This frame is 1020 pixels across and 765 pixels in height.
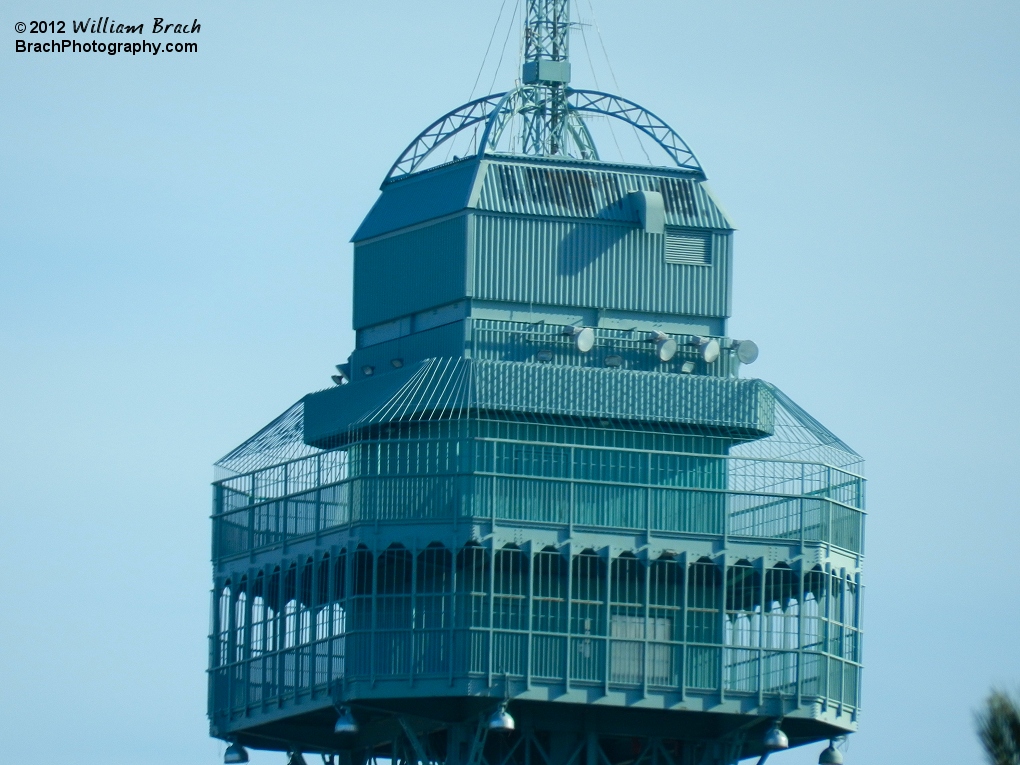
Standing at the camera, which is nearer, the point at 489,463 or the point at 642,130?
the point at 489,463

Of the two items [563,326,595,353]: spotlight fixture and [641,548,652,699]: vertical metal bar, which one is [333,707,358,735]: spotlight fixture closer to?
[641,548,652,699]: vertical metal bar

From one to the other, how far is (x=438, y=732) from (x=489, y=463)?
861cm

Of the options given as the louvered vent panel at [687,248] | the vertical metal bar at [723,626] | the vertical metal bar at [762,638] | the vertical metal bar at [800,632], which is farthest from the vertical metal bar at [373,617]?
the louvered vent panel at [687,248]

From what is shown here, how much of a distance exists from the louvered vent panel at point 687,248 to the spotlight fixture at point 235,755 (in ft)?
65.6

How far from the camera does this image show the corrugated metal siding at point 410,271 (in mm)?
101375

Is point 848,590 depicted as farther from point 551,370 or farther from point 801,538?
point 551,370

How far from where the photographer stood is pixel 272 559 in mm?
101812

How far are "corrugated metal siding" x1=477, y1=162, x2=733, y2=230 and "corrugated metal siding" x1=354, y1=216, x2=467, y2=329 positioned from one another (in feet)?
5.56

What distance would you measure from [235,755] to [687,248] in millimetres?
20896

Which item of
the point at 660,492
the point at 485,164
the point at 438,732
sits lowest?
the point at 438,732

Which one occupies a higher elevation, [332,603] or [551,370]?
[551,370]

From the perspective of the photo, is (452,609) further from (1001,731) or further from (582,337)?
(1001,731)

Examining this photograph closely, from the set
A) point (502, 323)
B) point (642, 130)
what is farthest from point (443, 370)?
point (642, 130)

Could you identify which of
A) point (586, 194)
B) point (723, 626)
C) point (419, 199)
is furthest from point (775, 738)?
point (419, 199)
